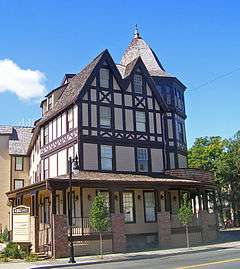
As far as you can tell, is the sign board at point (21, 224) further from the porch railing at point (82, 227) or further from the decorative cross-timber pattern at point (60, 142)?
the decorative cross-timber pattern at point (60, 142)

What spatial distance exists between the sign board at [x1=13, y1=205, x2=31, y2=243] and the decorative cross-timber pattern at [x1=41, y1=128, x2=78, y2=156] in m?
6.94

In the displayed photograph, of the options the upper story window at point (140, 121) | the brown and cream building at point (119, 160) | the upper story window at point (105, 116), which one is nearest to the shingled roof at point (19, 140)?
the brown and cream building at point (119, 160)

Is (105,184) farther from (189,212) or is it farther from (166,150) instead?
(166,150)

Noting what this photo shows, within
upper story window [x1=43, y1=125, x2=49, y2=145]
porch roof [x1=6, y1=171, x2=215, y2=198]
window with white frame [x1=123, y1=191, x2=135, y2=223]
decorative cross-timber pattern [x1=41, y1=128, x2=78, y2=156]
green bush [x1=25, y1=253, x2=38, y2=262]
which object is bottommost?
green bush [x1=25, y1=253, x2=38, y2=262]

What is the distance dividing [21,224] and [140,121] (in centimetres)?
1296

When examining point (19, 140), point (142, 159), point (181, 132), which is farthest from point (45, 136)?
point (181, 132)

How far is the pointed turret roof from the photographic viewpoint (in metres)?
40.4

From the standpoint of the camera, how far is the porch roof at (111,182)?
2608cm

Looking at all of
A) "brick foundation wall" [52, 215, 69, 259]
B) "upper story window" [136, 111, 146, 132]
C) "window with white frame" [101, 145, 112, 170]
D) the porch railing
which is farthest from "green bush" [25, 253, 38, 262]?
"upper story window" [136, 111, 146, 132]

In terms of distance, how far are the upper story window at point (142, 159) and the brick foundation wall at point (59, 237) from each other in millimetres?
9923

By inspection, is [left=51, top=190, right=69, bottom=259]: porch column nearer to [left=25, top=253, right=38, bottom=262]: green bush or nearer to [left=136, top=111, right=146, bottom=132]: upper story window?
[left=25, top=253, right=38, bottom=262]: green bush

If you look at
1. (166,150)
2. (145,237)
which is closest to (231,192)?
(166,150)

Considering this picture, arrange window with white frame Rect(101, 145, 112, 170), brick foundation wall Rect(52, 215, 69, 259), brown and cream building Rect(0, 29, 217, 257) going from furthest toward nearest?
window with white frame Rect(101, 145, 112, 170) → brown and cream building Rect(0, 29, 217, 257) → brick foundation wall Rect(52, 215, 69, 259)

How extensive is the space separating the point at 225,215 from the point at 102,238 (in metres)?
37.8
